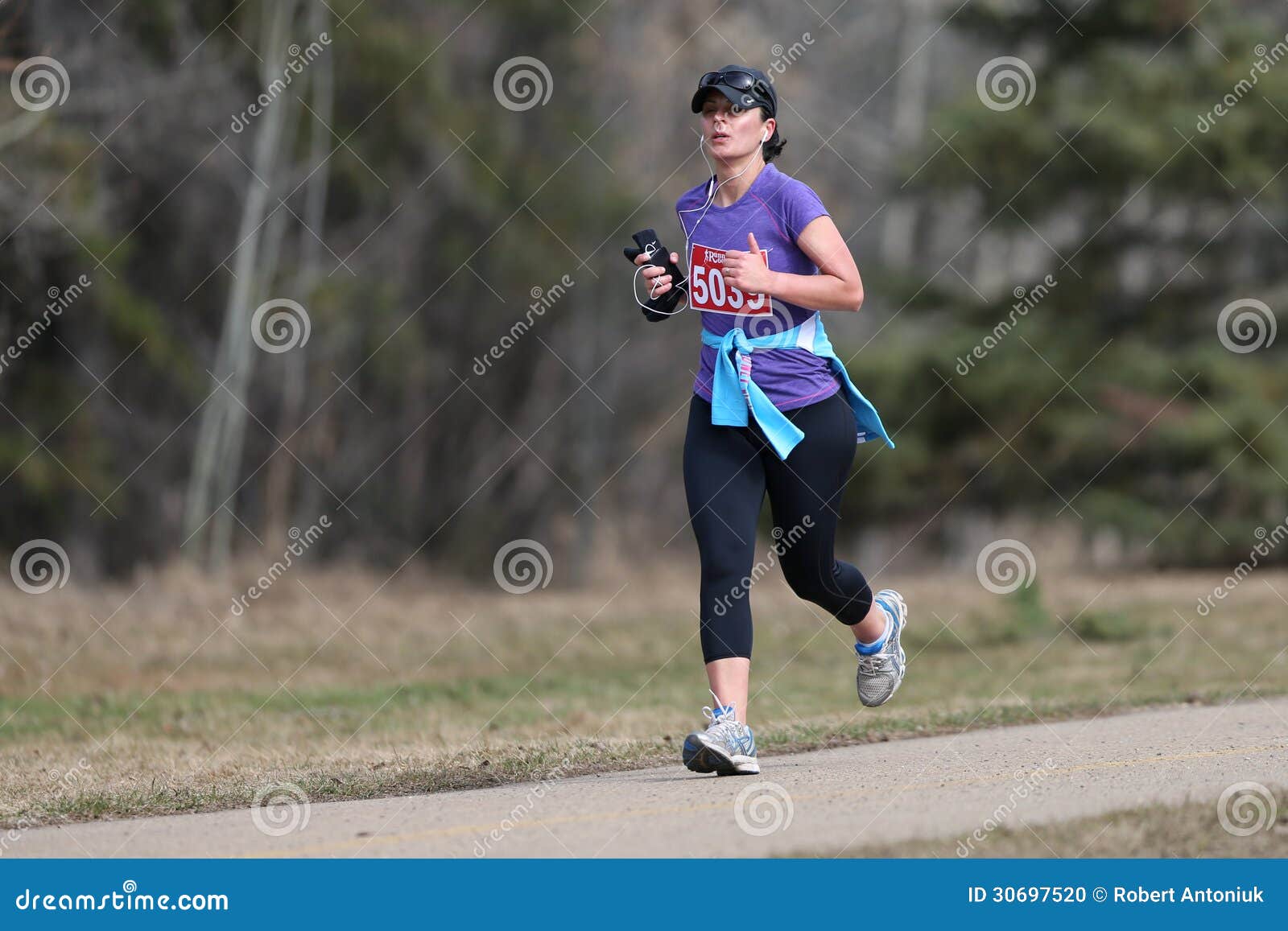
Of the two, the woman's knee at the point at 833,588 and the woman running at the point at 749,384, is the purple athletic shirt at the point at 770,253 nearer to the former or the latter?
the woman running at the point at 749,384

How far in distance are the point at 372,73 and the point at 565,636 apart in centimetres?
1038

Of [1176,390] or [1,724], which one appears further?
[1176,390]

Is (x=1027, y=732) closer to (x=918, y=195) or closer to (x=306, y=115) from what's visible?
(x=918, y=195)

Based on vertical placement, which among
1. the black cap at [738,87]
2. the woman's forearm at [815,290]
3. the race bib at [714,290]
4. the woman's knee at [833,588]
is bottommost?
the woman's knee at [833,588]

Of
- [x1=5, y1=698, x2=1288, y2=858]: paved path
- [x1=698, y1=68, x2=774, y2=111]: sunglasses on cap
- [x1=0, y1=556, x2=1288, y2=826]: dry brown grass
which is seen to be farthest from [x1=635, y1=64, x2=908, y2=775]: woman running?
[x1=0, y1=556, x2=1288, y2=826]: dry brown grass

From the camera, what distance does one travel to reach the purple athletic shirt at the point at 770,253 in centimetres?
586

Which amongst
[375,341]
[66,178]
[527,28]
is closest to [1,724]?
[66,178]

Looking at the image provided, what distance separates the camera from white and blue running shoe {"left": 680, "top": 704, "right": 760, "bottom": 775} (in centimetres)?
574

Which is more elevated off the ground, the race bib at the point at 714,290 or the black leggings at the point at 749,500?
the race bib at the point at 714,290

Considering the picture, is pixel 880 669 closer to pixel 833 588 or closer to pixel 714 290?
pixel 833 588

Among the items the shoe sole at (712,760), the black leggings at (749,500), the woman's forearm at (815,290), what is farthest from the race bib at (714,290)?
the shoe sole at (712,760)

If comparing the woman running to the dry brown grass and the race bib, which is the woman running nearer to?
the race bib

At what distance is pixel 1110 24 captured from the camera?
Result: 804 inches

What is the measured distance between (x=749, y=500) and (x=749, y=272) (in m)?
0.85
